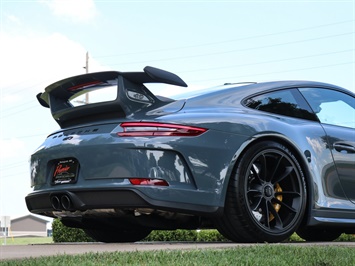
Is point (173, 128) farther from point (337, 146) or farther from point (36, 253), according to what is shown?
point (337, 146)

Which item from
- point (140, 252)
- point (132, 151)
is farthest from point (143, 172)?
point (140, 252)

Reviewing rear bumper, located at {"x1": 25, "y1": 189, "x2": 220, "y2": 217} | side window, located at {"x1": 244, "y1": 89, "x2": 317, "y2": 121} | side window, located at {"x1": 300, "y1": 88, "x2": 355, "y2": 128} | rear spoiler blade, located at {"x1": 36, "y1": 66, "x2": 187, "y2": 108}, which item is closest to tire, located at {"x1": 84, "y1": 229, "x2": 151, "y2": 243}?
rear bumper, located at {"x1": 25, "y1": 189, "x2": 220, "y2": 217}

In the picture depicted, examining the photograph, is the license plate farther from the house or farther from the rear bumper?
the house

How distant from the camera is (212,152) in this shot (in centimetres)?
526

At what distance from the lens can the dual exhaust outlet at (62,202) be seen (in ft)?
17.6

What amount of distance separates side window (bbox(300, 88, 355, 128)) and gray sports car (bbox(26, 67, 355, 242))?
41mm

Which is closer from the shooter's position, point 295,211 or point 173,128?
point 173,128

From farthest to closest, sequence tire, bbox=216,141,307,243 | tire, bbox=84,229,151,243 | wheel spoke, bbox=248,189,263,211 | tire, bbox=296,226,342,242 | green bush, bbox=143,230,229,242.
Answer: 1. green bush, bbox=143,230,229,242
2. tire, bbox=296,226,342,242
3. tire, bbox=84,229,151,243
4. wheel spoke, bbox=248,189,263,211
5. tire, bbox=216,141,307,243

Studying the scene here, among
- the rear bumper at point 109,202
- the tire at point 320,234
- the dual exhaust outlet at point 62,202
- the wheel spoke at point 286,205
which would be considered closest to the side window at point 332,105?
the wheel spoke at point 286,205

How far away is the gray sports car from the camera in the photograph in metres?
5.14

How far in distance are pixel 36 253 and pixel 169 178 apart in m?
1.21

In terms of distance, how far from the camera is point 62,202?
5.45 meters

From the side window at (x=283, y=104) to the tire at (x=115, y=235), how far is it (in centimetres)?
195

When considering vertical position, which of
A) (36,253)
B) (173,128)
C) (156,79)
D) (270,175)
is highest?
(156,79)
